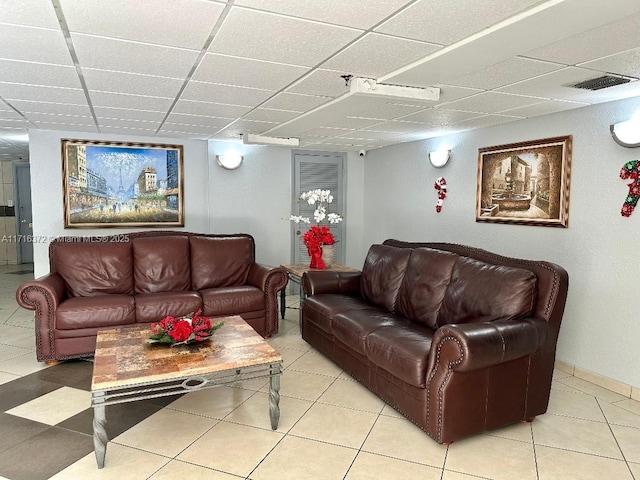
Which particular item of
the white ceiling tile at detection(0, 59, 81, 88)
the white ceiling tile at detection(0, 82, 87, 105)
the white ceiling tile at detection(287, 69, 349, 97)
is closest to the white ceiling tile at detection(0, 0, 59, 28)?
the white ceiling tile at detection(0, 59, 81, 88)

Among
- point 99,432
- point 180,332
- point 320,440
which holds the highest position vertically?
point 180,332

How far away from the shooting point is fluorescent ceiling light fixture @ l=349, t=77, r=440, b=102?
8.75ft

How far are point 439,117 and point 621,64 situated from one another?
1569 millimetres

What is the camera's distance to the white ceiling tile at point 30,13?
171 centimetres

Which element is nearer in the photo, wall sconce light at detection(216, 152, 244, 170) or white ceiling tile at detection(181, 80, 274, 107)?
white ceiling tile at detection(181, 80, 274, 107)

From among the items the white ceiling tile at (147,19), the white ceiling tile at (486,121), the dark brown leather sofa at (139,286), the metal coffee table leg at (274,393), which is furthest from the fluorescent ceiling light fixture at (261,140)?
the metal coffee table leg at (274,393)

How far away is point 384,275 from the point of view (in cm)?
390

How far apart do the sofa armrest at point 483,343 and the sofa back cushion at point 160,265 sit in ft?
9.35

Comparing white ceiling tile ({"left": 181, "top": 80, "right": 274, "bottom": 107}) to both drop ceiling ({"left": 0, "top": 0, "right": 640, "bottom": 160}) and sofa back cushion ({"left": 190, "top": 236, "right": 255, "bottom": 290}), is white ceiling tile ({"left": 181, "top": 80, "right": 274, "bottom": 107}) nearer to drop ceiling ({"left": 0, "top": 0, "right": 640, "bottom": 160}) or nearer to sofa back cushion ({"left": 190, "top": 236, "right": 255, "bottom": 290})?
drop ceiling ({"left": 0, "top": 0, "right": 640, "bottom": 160})

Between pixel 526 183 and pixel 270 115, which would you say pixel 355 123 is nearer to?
pixel 270 115

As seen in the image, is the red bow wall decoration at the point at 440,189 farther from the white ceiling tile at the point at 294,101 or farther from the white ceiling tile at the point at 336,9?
the white ceiling tile at the point at 336,9

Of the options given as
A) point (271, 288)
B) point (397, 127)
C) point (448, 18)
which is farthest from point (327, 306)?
point (448, 18)

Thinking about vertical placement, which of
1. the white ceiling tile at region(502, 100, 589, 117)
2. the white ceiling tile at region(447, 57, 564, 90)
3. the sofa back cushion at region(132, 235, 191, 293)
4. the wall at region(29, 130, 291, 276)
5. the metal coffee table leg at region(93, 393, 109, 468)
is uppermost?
the white ceiling tile at region(447, 57, 564, 90)

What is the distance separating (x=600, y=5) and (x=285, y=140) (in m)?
3.75
